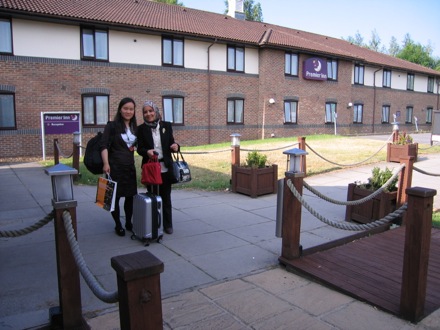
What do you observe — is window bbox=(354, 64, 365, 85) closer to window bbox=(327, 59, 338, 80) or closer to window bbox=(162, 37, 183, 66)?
window bbox=(327, 59, 338, 80)

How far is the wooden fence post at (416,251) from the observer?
3.17 meters

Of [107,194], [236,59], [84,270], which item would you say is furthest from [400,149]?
[84,270]

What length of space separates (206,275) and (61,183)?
75.7 inches

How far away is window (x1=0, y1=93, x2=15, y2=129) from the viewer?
50.7ft

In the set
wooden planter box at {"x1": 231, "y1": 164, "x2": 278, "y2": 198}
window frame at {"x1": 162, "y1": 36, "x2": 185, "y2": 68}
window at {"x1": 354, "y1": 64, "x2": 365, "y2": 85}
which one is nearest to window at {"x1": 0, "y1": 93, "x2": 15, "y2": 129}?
window frame at {"x1": 162, "y1": 36, "x2": 185, "y2": 68}

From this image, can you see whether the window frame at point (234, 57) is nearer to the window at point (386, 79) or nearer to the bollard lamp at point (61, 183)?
the window at point (386, 79)

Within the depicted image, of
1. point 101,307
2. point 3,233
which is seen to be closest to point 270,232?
point 101,307

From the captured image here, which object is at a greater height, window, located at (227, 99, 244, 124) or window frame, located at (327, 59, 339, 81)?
window frame, located at (327, 59, 339, 81)

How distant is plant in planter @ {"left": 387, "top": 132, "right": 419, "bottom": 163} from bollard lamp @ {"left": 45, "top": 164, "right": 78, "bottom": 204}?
37.9 ft

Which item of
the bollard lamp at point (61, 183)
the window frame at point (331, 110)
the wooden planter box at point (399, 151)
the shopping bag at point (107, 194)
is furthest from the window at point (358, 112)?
the bollard lamp at point (61, 183)

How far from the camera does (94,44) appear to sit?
56.7 feet

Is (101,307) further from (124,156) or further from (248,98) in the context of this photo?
(248,98)

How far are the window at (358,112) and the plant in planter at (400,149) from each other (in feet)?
55.3

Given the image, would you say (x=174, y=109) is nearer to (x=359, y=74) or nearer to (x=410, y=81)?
(x=359, y=74)
